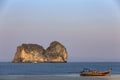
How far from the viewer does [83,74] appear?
228 feet

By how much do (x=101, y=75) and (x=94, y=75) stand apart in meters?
1.17

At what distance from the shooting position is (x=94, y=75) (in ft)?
220

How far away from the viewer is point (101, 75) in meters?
67.6

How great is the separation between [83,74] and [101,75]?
3.15 m
